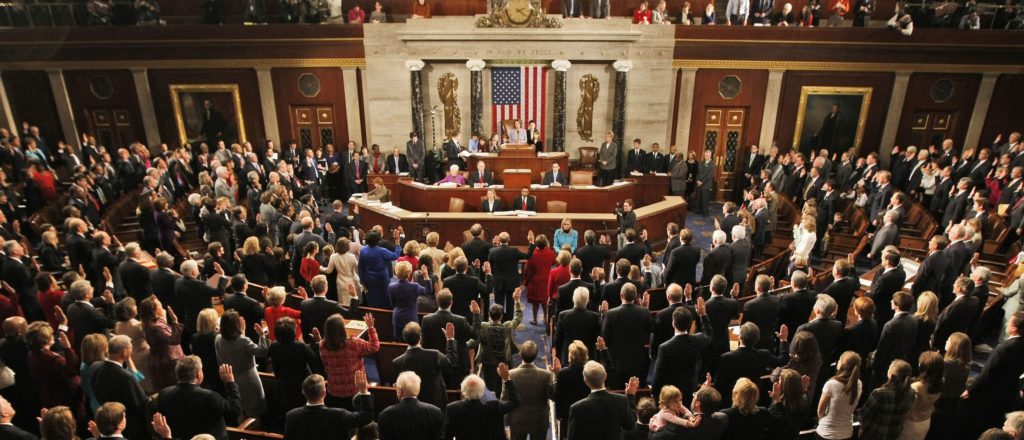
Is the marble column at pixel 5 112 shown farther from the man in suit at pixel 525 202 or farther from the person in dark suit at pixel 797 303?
the person in dark suit at pixel 797 303

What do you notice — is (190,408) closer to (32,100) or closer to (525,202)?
(525,202)

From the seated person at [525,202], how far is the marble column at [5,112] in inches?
500

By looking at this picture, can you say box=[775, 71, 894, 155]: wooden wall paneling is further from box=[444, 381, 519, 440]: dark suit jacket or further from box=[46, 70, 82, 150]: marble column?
box=[46, 70, 82, 150]: marble column

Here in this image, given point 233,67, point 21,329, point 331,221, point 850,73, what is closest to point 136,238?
point 331,221

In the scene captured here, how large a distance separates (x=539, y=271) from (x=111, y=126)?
41.5ft

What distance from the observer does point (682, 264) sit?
22.2 ft

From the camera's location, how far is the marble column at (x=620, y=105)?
1361 centimetres

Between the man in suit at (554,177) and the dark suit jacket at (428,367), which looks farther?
the man in suit at (554,177)

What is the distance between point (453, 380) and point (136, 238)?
7.84 metres

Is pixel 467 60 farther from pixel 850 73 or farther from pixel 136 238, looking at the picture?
pixel 850 73

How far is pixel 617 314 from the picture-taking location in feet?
16.7

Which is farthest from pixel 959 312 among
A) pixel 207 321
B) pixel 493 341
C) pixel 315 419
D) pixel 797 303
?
pixel 207 321

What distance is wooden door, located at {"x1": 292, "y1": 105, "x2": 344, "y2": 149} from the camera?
14.3 meters

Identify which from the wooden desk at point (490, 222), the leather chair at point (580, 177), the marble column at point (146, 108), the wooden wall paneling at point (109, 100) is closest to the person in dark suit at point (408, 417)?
the wooden desk at point (490, 222)
